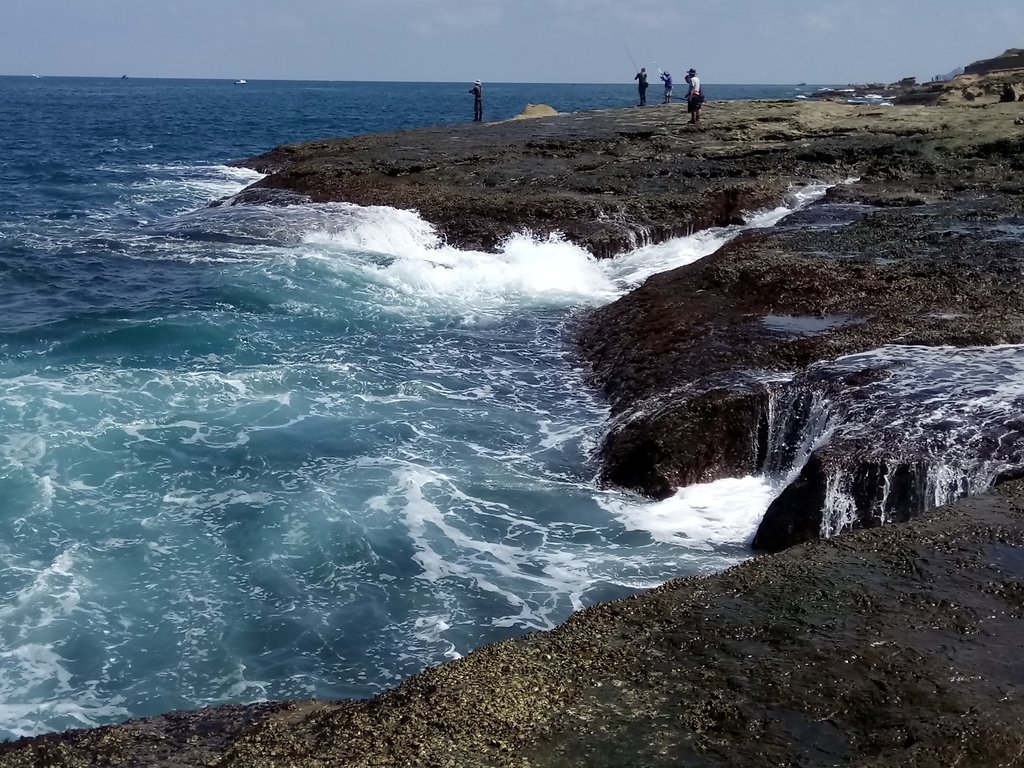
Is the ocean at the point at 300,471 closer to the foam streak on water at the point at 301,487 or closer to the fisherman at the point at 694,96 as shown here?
the foam streak on water at the point at 301,487

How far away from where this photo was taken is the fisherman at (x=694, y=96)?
2933 cm

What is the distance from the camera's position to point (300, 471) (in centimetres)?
1161

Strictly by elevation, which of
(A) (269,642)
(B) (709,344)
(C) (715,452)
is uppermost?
(B) (709,344)

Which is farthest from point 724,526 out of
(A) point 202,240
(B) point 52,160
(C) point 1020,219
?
(B) point 52,160

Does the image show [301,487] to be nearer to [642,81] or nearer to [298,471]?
[298,471]

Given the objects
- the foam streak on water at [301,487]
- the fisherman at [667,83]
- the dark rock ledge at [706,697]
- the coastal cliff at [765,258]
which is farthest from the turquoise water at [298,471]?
the fisherman at [667,83]

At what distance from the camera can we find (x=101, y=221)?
84.1 feet

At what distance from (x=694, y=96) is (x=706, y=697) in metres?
26.9

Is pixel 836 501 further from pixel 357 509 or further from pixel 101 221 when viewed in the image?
pixel 101 221

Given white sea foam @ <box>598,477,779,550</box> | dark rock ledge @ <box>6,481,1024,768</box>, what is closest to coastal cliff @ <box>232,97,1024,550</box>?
white sea foam @ <box>598,477,779,550</box>

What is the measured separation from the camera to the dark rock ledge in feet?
15.5

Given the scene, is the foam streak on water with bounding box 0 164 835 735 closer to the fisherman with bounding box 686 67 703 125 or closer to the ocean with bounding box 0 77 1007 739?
the ocean with bounding box 0 77 1007 739

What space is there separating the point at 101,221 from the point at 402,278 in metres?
10.7

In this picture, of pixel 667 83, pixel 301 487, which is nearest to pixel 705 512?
pixel 301 487
